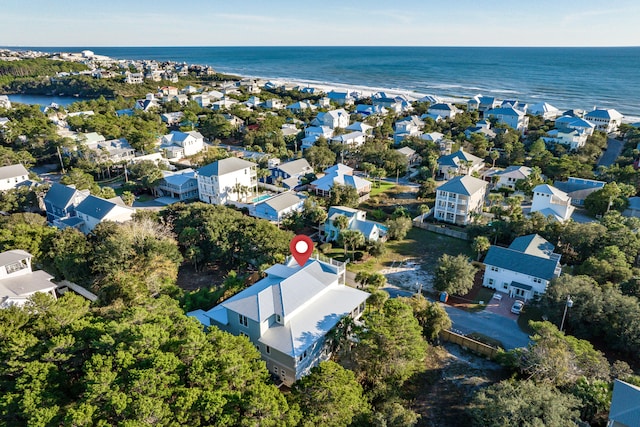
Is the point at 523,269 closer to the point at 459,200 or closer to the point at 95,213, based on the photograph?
the point at 459,200

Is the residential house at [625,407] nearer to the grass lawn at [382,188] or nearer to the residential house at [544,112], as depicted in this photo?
the grass lawn at [382,188]

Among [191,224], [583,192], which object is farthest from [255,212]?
[583,192]

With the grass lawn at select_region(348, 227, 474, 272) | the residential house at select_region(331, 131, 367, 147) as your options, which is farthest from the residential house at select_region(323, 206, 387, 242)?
the residential house at select_region(331, 131, 367, 147)

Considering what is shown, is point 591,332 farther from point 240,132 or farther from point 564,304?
point 240,132

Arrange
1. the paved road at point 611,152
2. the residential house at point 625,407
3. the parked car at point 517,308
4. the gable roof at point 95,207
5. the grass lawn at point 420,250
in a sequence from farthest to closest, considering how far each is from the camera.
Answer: the paved road at point 611,152, the gable roof at point 95,207, the grass lawn at point 420,250, the parked car at point 517,308, the residential house at point 625,407

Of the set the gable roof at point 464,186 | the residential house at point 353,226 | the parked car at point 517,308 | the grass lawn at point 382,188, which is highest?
the gable roof at point 464,186

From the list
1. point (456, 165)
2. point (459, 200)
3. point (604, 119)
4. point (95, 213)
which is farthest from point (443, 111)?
point (95, 213)

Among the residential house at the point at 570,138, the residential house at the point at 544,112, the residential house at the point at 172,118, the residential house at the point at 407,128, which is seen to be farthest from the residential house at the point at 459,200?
the residential house at the point at 172,118
